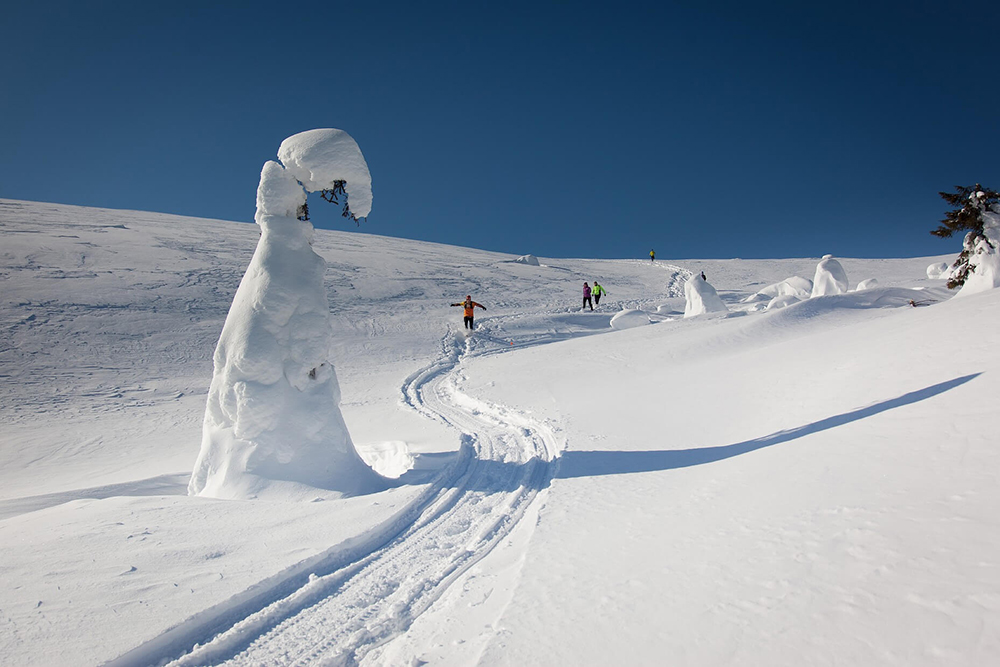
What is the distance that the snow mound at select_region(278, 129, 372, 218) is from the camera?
7.94m

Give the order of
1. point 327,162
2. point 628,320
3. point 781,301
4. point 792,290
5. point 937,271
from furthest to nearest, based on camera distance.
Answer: point 937,271
point 792,290
point 781,301
point 628,320
point 327,162

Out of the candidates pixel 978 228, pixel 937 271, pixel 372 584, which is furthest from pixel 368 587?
pixel 937 271

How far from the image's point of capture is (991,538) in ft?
10.1

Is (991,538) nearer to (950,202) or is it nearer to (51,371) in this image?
(950,202)

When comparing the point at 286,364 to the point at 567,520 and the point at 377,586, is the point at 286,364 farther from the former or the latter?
the point at 567,520

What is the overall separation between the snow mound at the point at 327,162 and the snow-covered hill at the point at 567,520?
4.58 meters

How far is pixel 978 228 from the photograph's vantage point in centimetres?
1609

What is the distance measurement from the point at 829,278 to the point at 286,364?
29.2 m

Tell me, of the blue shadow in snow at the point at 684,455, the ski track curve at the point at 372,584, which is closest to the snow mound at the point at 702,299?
the blue shadow in snow at the point at 684,455

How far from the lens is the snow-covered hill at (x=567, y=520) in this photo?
318 cm

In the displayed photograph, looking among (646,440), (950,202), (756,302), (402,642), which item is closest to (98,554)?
(402,642)

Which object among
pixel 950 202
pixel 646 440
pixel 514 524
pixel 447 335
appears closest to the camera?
pixel 514 524

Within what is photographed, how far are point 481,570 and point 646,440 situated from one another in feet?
16.6

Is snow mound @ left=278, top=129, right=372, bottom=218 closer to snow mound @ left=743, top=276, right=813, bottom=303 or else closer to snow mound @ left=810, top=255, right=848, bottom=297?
snow mound @ left=810, top=255, right=848, bottom=297
